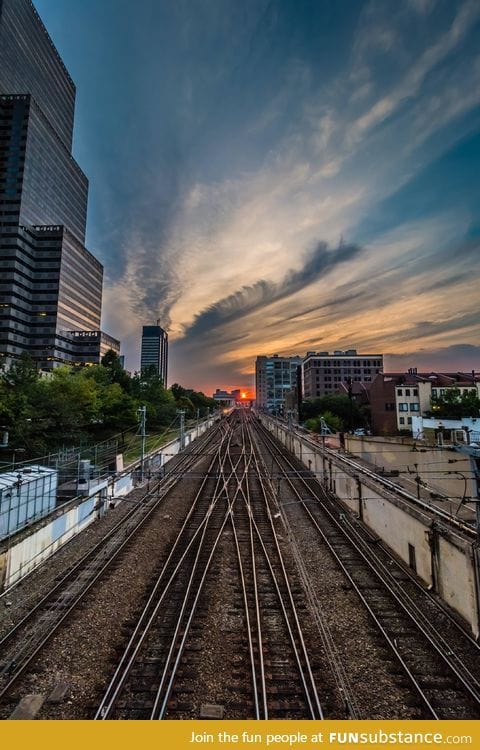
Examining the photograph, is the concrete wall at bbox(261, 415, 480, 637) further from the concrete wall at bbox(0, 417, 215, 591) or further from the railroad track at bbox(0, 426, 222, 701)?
the concrete wall at bbox(0, 417, 215, 591)

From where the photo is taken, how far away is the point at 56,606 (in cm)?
1098

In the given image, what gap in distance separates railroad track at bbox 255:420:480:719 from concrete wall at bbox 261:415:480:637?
61 centimetres

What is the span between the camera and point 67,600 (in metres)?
11.3

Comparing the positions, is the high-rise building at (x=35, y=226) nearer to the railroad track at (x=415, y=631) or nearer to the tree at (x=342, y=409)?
the tree at (x=342, y=409)

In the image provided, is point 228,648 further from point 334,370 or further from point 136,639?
point 334,370

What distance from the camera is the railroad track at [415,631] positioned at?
752 centimetres

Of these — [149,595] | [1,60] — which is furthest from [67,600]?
[1,60]

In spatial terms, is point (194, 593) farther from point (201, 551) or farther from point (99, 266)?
point (99, 266)

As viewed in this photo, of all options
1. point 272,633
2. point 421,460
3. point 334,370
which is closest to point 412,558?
point 272,633

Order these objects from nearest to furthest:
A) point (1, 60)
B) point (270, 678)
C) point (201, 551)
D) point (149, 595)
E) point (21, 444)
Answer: point (270, 678) → point (149, 595) → point (201, 551) → point (21, 444) → point (1, 60)

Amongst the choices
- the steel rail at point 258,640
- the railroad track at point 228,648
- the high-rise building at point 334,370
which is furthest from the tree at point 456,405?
the high-rise building at point 334,370

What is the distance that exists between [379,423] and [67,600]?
5818 cm

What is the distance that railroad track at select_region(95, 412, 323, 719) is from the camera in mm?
7340

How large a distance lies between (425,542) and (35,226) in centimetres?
12564
